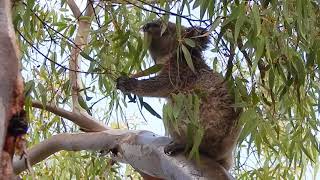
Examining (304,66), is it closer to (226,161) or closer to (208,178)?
(208,178)

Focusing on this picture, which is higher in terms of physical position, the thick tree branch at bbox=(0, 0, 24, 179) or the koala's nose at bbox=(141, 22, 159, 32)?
the koala's nose at bbox=(141, 22, 159, 32)

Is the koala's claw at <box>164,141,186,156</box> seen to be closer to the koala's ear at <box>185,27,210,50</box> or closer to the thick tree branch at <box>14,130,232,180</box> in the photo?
the thick tree branch at <box>14,130,232,180</box>

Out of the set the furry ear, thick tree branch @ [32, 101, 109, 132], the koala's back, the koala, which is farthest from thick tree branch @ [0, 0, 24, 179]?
thick tree branch @ [32, 101, 109, 132]

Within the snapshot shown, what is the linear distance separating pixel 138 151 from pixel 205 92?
1.05 ft

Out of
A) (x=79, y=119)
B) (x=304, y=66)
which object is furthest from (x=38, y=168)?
(x=304, y=66)

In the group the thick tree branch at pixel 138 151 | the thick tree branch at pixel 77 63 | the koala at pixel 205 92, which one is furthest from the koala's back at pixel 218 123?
the thick tree branch at pixel 77 63

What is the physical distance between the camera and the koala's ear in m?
2.13

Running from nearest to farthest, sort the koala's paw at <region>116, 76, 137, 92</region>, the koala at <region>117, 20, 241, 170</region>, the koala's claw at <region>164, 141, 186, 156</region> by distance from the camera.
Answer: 1. the koala's claw at <region>164, 141, 186, 156</region>
2. the koala at <region>117, 20, 241, 170</region>
3. the koala's paw at <region>116, 76, 137, 92</region>

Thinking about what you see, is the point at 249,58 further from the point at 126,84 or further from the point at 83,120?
the point at 83,120

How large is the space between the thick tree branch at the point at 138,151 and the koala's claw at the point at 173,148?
0.7 inches

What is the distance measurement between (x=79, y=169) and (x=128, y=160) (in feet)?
2.39

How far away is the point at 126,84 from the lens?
2.62m

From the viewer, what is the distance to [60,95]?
118 inches

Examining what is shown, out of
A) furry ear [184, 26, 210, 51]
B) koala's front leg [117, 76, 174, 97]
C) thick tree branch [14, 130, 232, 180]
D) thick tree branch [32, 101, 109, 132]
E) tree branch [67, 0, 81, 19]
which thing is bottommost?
thick tree branch [14, 130, 232, 180]
